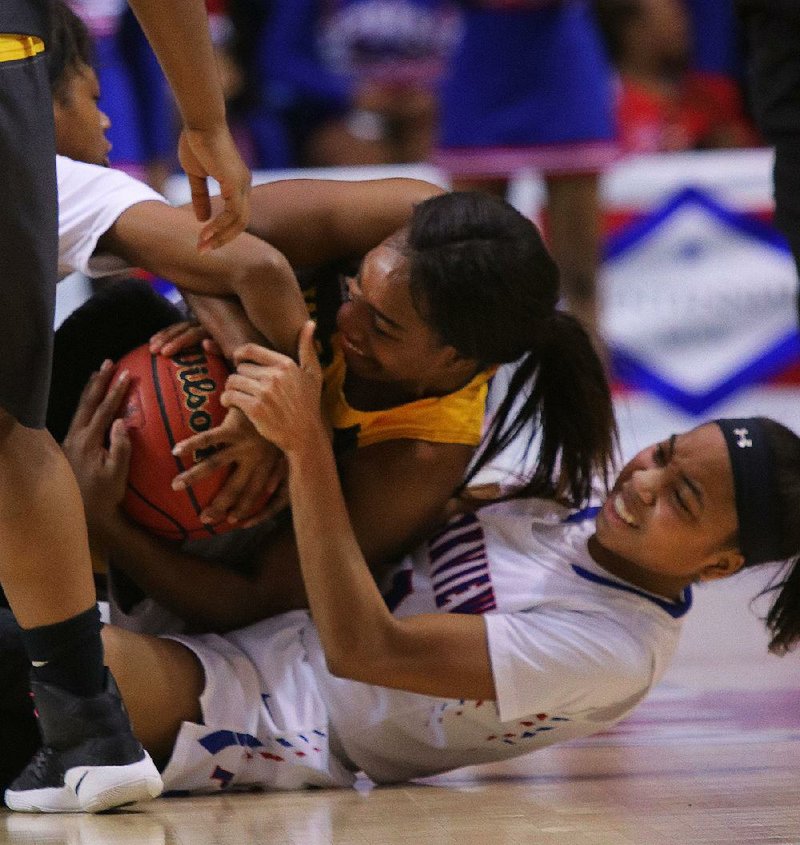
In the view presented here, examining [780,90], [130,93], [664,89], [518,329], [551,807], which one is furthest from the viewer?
[664,89]

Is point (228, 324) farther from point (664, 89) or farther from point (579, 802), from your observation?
point (664, 89)

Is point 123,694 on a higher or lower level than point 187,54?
lower

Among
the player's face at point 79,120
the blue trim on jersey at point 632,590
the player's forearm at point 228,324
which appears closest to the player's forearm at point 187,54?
the player's forearm at point 228,324

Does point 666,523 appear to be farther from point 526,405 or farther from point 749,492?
point 526,405

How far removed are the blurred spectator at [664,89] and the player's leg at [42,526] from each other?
15.1 feet

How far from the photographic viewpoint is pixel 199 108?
1.89m

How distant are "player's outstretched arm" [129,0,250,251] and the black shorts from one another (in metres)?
0.16

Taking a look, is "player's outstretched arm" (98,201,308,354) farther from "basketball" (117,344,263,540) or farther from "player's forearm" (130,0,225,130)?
"player's forearm" (130,0,225,130)

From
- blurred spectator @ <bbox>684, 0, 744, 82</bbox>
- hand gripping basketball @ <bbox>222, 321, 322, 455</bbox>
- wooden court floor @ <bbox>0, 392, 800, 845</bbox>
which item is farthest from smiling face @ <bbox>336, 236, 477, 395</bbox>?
blurred spectator @ <bbox>684, 0, 744, 82</bbox>

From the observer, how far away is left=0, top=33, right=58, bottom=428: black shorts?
1674mm

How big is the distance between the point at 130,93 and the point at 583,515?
10.3 ft

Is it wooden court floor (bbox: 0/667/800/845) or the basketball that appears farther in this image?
the basketball

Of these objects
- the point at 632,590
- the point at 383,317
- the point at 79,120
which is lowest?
the point at 632,590

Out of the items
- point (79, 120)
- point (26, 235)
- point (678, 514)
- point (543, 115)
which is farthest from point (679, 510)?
point (543, 115)
